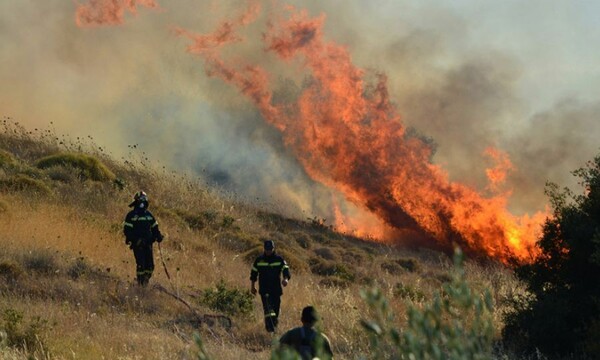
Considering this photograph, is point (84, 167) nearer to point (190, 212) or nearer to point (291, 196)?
point (190, 212)

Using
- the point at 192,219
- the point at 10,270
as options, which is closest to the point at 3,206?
the point at 10,270

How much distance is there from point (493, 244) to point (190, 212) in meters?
11.5

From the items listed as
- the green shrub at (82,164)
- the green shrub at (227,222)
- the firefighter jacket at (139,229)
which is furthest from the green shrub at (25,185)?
the firefighter jacket at (139,229)

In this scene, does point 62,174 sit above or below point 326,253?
above

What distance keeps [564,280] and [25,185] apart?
1731cm

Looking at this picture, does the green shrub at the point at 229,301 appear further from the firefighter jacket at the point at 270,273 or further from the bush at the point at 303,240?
the bush at the point at 303,240

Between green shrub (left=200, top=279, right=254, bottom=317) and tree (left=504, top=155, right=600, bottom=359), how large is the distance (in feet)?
17.4

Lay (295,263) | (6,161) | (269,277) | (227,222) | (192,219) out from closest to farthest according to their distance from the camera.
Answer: (269,277), (295,263), (192,219), (6,161), (227,222)

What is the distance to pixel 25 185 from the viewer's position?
78.4 ft

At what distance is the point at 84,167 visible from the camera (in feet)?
93.6

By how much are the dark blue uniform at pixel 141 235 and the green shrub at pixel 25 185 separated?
8285 millimetres

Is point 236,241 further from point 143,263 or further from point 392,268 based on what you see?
point 143,263

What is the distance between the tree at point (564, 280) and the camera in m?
11.7

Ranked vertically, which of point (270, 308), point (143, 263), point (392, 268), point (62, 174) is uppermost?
point (62, 174)
